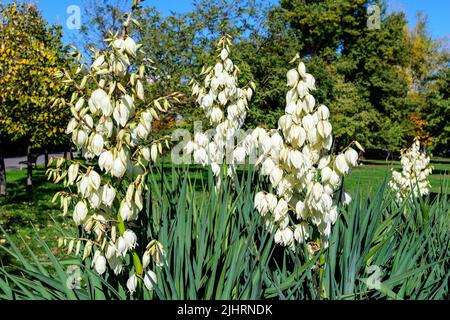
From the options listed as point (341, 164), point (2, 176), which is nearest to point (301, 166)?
point (341, 164)

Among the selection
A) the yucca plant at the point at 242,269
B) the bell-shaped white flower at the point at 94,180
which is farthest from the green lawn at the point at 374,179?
the bell-shaped white flower at the point at 94,180

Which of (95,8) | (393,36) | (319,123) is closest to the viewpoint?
(319,123)

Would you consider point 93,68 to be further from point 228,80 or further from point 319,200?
point 228,80

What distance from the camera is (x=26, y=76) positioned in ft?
30.7

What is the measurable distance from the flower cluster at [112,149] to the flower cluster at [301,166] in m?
0.66

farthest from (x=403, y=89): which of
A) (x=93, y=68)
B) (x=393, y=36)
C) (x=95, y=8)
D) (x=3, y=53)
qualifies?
(x=93, y=68)

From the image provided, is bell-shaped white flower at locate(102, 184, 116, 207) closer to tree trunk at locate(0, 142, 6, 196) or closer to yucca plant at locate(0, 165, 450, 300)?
yucca plant at locate(0, 165, 450, 300)

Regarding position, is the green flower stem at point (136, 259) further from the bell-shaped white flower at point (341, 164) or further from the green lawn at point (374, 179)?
the green lawn at point (374, 179)

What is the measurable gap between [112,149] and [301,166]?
94 cm

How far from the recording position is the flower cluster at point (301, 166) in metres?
2.17

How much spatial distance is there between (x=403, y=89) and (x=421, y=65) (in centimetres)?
479

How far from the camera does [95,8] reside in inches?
519

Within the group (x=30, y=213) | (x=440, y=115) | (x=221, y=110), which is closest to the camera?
(x=221, y=110)

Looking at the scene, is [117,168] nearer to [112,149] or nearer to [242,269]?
[112,149]
